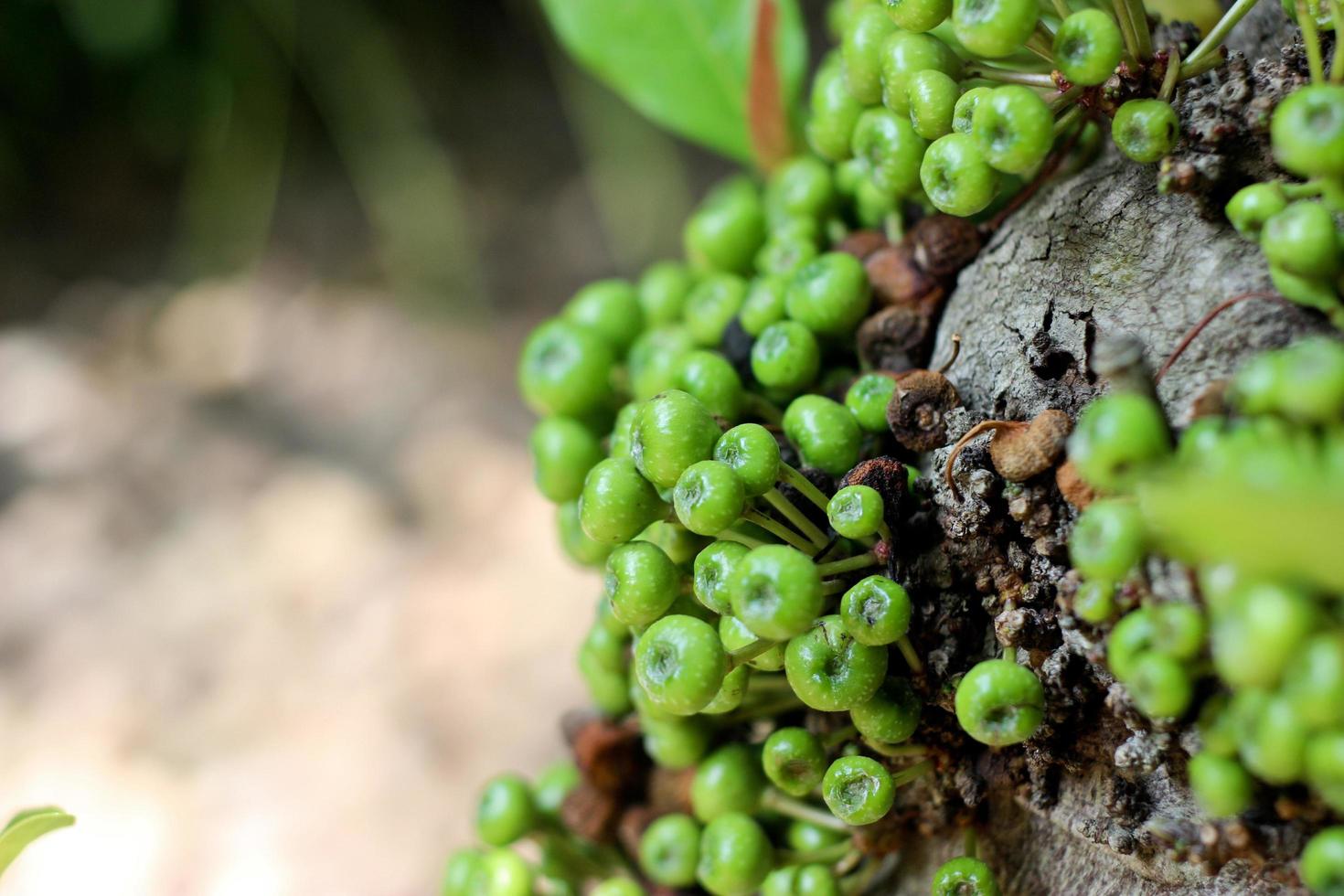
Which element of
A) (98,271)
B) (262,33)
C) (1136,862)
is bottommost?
(1136,862)

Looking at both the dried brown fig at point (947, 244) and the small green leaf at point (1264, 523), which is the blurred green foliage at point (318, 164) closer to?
the dried brown fig at point (947, 244)

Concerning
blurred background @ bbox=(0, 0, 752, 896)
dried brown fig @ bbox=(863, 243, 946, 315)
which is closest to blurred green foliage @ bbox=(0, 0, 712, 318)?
blurred background @ bbox=(0, 0, 752, 896)

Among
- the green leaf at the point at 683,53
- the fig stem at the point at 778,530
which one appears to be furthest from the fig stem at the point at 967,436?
the green leaf at the point at 683,53

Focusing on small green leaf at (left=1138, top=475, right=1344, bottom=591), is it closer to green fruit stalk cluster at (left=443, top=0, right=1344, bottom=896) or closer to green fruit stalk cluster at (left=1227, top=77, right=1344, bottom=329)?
green fruit stalk cluster at (left=443, top=0, right=1344, bottom=896)

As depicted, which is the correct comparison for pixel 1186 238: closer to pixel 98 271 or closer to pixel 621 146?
pixel 621 146

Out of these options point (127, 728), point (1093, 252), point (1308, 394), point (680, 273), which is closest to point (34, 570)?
point (127, 728)

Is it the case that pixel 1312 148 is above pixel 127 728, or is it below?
below

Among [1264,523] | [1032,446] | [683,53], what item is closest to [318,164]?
[683,53]

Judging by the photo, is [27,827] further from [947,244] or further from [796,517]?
[947,244]
